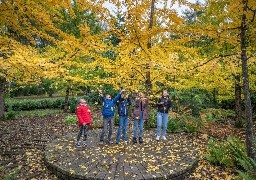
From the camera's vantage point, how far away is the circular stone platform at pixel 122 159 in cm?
633

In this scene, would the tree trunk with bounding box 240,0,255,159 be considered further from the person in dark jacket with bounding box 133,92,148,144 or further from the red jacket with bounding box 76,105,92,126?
the red jacket with bounding box 76,105,92,126

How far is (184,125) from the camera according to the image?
11688 mm

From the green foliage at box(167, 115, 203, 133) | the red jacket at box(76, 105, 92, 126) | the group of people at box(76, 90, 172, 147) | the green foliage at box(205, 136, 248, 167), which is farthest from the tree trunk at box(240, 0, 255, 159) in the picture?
the red jacket at box(76, 105, 92, 126)

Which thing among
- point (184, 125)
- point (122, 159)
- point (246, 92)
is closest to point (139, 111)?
point (122, 159)

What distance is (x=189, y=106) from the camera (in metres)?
15.1

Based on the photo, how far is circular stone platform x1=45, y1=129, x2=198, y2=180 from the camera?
20.8 ft


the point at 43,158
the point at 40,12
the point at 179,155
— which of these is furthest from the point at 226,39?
the point at 43,158

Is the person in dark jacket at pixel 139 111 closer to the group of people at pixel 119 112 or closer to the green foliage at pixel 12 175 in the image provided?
the group of people at pixel 119 112

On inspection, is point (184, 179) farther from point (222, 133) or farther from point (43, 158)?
point (222, 133)

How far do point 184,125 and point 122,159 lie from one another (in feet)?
17.2

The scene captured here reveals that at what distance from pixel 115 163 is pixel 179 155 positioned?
2.08 m

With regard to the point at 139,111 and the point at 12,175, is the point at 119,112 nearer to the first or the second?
the point at 139,111

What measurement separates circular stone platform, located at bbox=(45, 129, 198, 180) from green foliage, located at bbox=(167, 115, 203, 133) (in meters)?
1.65

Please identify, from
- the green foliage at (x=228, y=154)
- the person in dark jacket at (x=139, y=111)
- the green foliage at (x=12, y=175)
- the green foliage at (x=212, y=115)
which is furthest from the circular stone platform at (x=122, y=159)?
the green foliage at (x=212, y=115)
